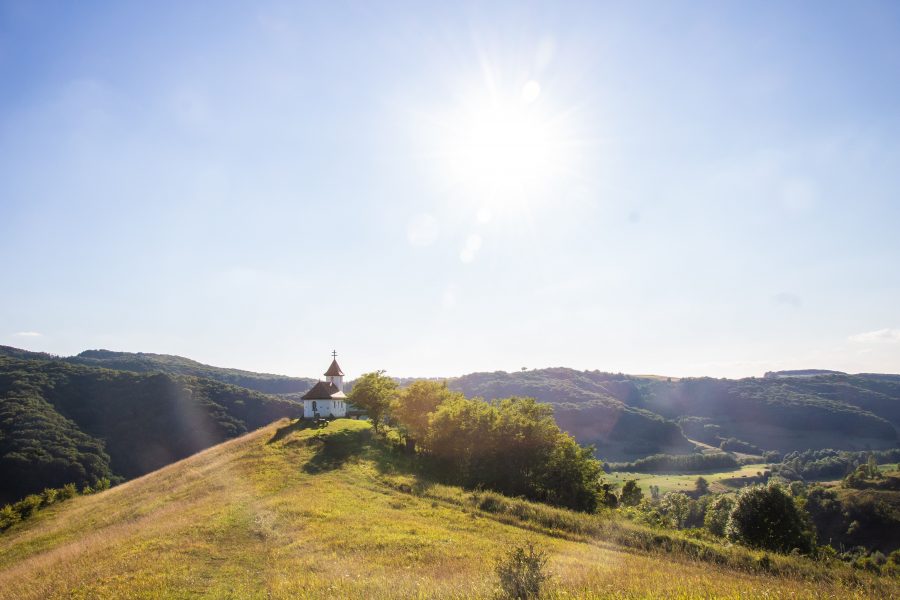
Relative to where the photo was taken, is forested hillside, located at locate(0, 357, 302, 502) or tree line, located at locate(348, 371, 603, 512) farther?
forested hillside, located at locate(0, 357, 302, 502)

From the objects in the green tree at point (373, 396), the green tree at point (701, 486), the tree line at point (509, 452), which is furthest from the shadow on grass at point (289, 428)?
the green tree at point (701, 486)

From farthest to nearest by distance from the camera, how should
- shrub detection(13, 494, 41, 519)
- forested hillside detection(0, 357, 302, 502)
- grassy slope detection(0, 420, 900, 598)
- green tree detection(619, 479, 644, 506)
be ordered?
forested hillside detection(0, 357, 302, 502) < green tree detection(619, 479, 644, 506) < shrub detection(13, 494, 41, 519) < grassy slope detection(0, 420, 900, 598)

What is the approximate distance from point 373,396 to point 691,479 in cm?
17955

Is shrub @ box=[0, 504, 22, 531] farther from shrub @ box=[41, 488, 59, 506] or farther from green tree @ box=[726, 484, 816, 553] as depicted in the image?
green tree @ box=[726, 484, 816, 553]

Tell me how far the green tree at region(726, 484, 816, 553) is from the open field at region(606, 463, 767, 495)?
13727 centimetres

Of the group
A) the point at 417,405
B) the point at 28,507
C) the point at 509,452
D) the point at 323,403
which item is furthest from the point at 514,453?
the point at 28,507

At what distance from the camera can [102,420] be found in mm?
119188

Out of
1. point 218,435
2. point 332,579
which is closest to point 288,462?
point 332,579

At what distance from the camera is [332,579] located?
1342 cm

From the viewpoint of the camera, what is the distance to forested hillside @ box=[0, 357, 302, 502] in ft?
294

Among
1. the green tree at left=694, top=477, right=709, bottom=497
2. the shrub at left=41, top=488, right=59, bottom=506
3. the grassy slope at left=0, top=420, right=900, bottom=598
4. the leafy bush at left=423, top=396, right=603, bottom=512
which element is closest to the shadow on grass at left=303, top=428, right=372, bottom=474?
the grassy slope at left=0, top=420, right=900, bottom=598

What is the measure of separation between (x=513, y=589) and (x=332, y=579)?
6.52 metres

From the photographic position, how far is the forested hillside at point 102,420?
89.8 meters

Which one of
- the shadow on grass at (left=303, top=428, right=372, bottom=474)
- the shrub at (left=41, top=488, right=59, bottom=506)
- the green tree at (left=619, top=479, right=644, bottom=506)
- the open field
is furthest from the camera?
the open field
